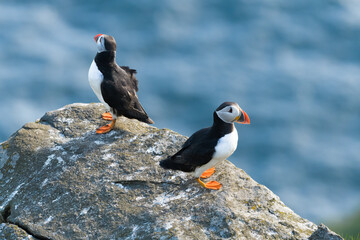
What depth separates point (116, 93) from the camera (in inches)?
259

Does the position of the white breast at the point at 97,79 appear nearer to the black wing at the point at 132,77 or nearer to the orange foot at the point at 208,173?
the black wing at the point at 132,77

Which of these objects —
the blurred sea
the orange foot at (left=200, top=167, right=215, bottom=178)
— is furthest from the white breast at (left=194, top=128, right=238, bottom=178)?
the blurred sea

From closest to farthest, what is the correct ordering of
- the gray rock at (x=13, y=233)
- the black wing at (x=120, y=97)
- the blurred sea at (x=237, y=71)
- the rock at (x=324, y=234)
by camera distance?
the rock at (x=324, y=234)
the gray rock at (x=13, y=233)
the black wing at (x=120, y=97)
the blurred sea at (x=237, y=71)

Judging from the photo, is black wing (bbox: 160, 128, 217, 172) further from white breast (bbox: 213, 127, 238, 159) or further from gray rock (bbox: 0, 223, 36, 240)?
gray rock (bbox: 0, 223, 36, 240)

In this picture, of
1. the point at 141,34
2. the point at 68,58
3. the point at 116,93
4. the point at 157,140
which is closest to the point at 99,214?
the point at 157,140

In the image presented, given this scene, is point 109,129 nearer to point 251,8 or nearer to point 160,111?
point 160,111

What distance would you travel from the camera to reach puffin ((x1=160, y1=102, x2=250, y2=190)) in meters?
5.48

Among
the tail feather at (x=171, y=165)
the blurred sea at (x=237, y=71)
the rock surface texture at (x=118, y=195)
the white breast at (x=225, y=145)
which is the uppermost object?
the blurred sea at (x=237, y=71)

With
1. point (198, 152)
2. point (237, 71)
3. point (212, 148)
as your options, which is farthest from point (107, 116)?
point (237, 71)

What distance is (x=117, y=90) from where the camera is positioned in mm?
6594

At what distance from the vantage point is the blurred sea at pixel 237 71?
1304 centimetres

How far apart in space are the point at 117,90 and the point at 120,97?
0.33ft

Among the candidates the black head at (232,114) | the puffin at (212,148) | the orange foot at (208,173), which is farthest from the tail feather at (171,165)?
the black head at (232,114)

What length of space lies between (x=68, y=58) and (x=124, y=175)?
9428 millimetres
